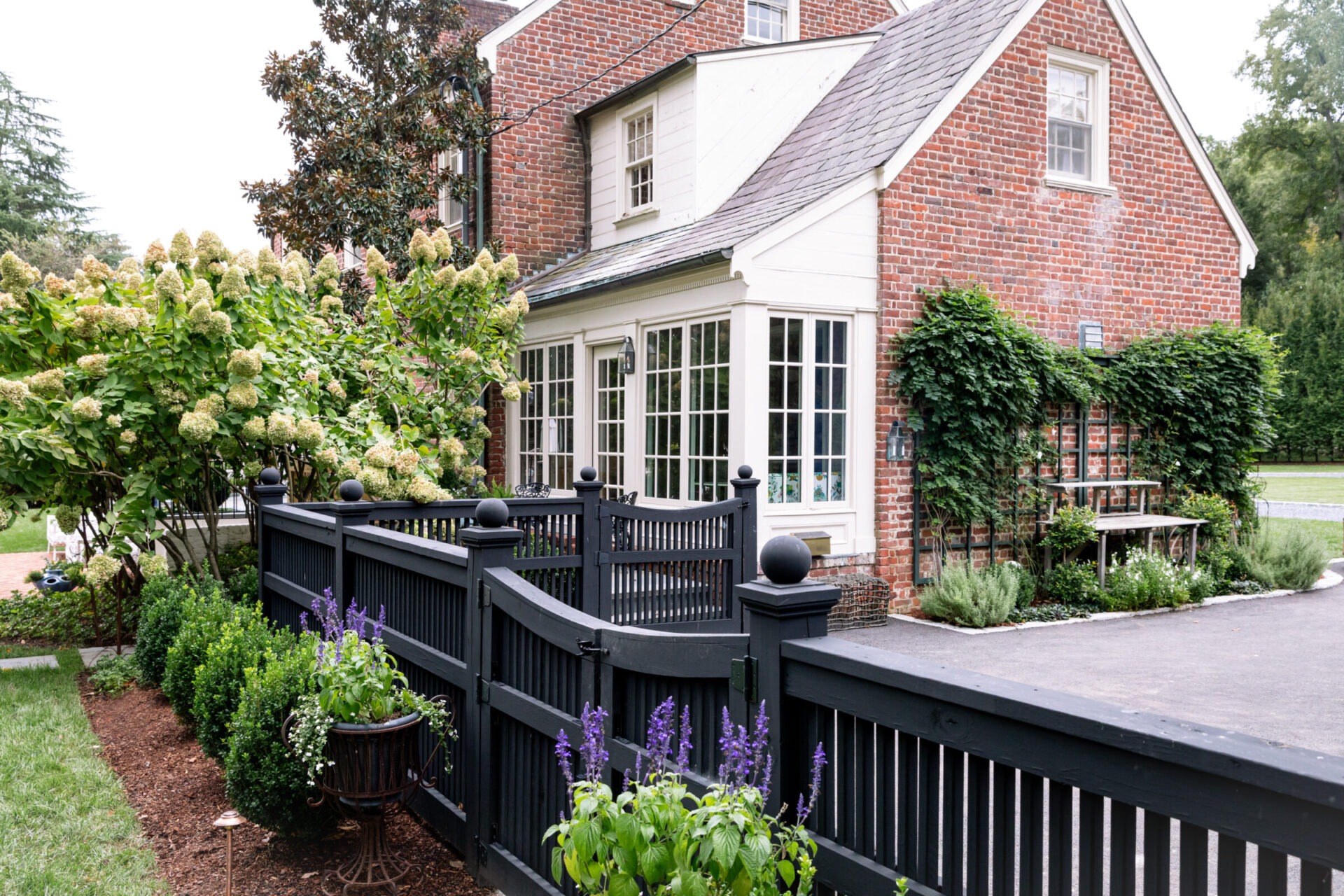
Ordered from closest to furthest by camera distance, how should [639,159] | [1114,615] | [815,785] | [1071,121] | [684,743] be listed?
[815,785] → [684,743] → [1114,615] → [1071,121] → [639,159]

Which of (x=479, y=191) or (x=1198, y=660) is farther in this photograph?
(x=479, y=191)

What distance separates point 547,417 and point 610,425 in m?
1.56

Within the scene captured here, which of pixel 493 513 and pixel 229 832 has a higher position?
pixel 493 513

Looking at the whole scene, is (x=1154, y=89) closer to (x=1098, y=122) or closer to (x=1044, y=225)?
(x=1098, y=122)

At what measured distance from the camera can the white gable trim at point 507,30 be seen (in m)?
13.9

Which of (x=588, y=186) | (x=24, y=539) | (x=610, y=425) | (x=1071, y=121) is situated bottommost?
(x=24, y=539)

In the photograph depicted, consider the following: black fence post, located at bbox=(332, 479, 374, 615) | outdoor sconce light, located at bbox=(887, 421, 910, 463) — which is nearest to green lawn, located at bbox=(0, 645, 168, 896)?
black fence post, located at bbox=(332, 479, 374, 615)

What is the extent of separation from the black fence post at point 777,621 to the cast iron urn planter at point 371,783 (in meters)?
1.73

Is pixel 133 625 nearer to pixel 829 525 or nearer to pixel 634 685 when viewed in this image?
pixel 829 525

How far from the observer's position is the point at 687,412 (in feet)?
32.8

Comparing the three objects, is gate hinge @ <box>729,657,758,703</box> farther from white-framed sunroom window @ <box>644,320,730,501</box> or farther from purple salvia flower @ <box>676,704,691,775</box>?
white-framed sunroom window @ <box>644,320,730,501</box>

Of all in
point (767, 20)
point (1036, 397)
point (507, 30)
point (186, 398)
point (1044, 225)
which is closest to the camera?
point (186, 398)

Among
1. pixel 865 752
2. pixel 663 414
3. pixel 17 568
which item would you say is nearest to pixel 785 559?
pixel 865 752

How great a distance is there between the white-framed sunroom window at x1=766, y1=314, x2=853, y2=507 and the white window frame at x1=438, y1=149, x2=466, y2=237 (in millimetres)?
6697
